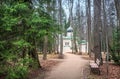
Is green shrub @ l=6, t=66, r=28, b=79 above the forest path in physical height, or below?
above

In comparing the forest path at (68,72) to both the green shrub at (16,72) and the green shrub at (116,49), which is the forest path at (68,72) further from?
the green shrub at (116,49)

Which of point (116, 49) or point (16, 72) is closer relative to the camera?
point (16, 72)

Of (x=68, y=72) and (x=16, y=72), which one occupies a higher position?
(x=16, y=72)

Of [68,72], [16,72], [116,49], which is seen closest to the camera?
[16,72]

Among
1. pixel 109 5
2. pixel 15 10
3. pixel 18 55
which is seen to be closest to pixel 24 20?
pixel 15 10

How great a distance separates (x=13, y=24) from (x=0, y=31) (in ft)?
2.13

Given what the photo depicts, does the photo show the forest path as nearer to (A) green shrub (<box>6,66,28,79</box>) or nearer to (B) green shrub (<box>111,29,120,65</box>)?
(A) green shrub (<box>6,66,28,79</box>)

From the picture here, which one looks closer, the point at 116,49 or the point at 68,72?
the point at 68,72

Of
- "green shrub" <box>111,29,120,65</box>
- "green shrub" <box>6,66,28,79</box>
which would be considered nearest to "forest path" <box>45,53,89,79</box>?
"green shrub" <box>6,66,28,79</box>

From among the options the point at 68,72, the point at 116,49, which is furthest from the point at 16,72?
the point at 116,49

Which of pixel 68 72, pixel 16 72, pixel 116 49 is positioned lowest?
pixel 68 72

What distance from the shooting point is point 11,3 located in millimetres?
11680

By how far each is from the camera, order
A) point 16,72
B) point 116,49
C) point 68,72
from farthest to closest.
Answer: point 116,49
point 68,72
point 16,72

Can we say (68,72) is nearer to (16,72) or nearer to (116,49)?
(16,72)
